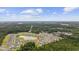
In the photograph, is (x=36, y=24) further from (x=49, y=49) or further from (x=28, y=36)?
(x=49, y=49)

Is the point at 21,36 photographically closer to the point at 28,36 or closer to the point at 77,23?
the point at 28,36
